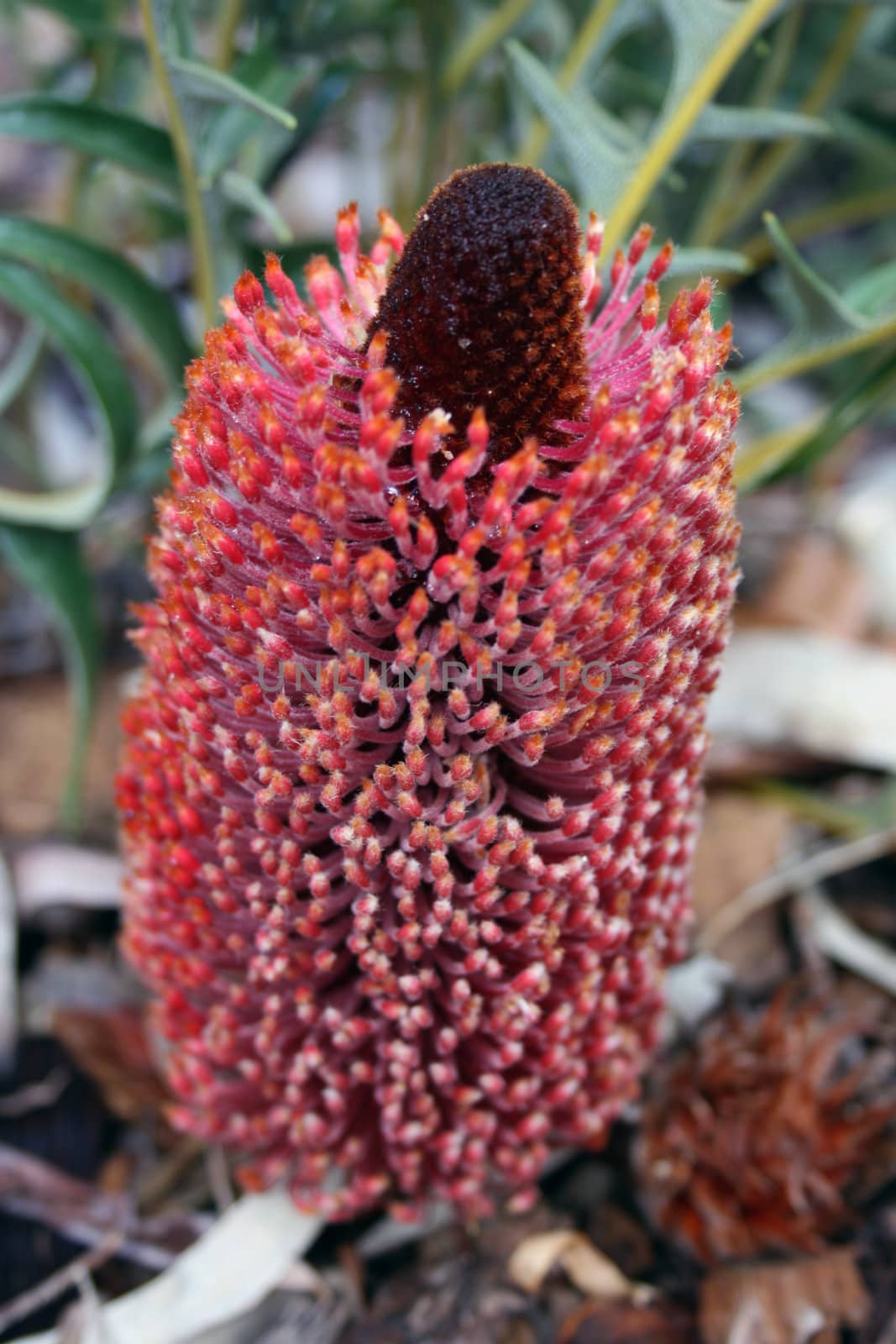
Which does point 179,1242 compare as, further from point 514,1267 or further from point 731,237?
point 731,237

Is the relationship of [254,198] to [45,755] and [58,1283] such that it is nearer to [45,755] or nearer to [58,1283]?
[45,755]

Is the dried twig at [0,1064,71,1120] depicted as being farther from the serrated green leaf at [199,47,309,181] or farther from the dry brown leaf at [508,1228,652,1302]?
the serrated green leaf at [199,47,309,181]

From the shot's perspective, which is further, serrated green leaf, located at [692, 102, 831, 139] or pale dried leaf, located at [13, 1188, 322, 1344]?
serrated green leaf, located at [692, 102, 831, 139]

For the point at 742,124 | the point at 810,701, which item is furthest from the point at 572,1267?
the point at 742,124

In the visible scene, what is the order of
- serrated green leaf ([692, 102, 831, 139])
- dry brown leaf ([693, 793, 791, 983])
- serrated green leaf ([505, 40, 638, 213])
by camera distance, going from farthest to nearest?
1. dry brown leaf ([693, 793, 791, 983])
2. serrated green leaf ([692, 102, 831, 139])
3. serrated green leaf ([505, 40, 638, 213])

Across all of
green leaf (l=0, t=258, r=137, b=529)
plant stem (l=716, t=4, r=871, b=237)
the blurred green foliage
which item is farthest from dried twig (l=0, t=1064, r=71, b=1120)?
plant stem (l=716, t=4, r=871, b=237)

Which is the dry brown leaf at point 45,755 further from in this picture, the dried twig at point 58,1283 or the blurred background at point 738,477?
the dried twig at point 58,1283

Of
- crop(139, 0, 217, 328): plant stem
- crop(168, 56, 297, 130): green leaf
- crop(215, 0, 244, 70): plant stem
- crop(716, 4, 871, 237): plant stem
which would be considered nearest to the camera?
crop(168, 56, 297, 130): green leaf

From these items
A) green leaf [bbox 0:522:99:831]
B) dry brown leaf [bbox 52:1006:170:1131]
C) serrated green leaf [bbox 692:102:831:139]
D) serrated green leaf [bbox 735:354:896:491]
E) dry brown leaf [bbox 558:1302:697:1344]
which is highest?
serrated green leaf [bbox 692:102:831:139]

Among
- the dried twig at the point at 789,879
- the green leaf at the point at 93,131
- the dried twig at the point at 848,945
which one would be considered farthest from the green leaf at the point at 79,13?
the dried twig at the point at 848,945
